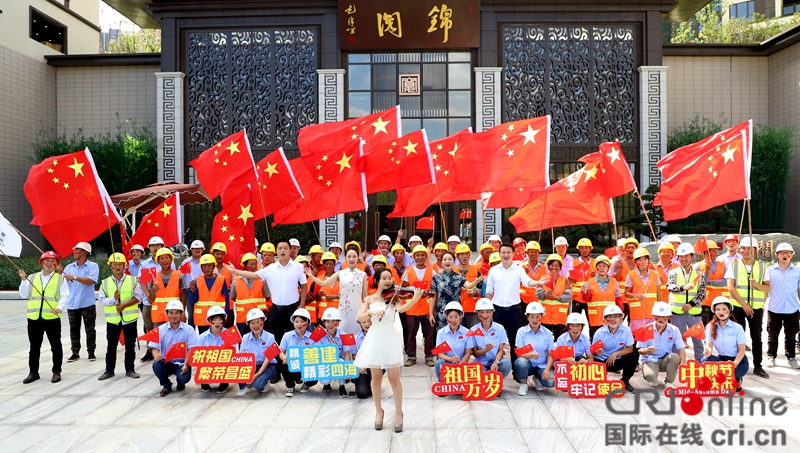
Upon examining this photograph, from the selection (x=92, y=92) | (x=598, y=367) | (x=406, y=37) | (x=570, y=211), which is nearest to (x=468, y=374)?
(x=598, y=367)

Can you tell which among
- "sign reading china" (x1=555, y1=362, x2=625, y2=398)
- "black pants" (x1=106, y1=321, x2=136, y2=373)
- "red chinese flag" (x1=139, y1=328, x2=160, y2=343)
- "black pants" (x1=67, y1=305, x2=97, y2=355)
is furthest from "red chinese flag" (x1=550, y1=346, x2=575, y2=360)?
"black pants" (x1=67, y1=305, x2=97, y2=355)

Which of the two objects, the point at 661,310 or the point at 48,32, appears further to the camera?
the point at 48,32

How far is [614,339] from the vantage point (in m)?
7.79

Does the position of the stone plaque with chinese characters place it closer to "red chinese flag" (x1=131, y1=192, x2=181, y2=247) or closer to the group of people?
"red chinese flag" (x1=131, y1=192, x2=181, y2=247)

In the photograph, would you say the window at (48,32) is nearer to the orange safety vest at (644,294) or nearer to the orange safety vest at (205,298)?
the orange safety vest at (205,298)

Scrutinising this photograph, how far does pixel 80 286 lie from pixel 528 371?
686 cm

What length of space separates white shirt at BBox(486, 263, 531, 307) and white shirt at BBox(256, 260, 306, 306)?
108 inches

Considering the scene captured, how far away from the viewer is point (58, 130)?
89.0 ft

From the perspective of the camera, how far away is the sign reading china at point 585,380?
287 inches

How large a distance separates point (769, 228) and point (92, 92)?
95.3 ft

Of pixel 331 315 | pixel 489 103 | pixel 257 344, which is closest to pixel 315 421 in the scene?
pixel 331 315

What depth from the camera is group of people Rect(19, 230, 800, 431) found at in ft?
25.4

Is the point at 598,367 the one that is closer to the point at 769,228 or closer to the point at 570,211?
the point at 570,211

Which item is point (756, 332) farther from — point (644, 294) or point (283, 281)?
point (283, 281)
